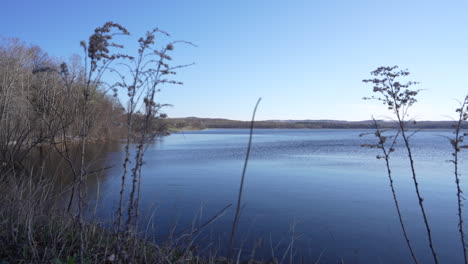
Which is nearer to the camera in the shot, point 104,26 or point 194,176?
point 104,26

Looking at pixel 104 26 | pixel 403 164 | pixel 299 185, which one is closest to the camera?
pixel 104 26

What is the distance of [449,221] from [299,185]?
466 cm

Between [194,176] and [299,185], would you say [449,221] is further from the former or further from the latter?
[194,176]

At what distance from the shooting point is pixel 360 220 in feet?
24.3

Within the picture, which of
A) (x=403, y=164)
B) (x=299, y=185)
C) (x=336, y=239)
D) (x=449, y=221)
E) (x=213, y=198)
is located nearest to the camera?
(x=336, y=239)

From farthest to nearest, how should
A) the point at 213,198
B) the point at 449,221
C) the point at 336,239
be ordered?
the point at 213,198 < the point at 449,221 < the point at 336,239

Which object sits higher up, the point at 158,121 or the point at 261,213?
the point at 158,121

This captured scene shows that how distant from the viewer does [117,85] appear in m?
2.41

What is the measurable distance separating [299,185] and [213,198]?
3.48 metres

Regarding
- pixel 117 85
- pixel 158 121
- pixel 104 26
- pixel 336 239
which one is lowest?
pixel 336 239

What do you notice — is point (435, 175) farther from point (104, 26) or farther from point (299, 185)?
point (104, 26)

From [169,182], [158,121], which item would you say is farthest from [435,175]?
[158,121]

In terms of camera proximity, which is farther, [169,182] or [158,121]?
[169,182]

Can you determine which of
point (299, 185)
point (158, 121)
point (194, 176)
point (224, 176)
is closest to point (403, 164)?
point (299, 185)
